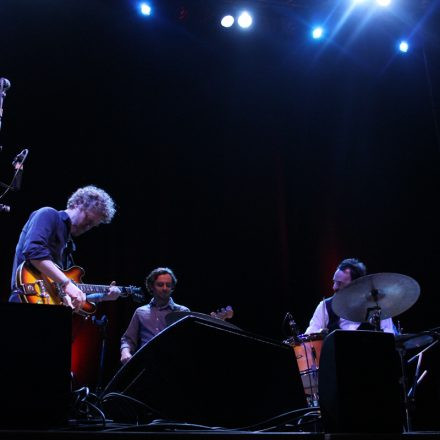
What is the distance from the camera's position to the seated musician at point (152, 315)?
455 centimetres

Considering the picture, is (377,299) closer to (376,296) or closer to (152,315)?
(376,296)

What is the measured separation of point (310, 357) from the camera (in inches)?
156

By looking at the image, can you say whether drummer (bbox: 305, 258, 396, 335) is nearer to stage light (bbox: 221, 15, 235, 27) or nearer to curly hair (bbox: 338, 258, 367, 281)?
curly hair (bbox: 338, 258, 367, 281)

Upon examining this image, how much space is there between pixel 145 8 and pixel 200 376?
5.27 metres

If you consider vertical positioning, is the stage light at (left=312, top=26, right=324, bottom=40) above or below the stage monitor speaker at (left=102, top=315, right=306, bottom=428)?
above

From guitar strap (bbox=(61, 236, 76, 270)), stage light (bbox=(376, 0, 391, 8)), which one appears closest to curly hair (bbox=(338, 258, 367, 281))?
guitar strap (bbox=(61, 236, 76, 270))

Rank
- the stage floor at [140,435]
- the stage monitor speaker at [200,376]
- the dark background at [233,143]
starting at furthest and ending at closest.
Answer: the dark background at [233,143]
the stage monitor speaker at [200,376]
the stage floor at [140,435]

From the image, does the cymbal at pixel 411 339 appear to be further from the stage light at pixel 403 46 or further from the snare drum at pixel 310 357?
the stage light at pixel 403 46

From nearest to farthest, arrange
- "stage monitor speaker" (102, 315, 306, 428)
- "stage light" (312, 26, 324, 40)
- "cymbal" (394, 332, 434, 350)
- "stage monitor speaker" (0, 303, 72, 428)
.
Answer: "stage monitor speaker" (0, 303, 72, 428), "stage monitor speaker" (102, 315, 306, 428), "cymbal" (394, 332, 434, 350), "stage light" (312, 26, 324, 40)

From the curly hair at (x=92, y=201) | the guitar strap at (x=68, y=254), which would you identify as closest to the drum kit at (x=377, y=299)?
the curly hair at (x=92, y=201)

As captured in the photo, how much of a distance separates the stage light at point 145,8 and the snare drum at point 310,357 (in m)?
3.86

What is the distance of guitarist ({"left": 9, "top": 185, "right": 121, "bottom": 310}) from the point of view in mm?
Answer: 3139

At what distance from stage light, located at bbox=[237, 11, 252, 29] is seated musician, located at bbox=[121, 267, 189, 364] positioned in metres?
3.04

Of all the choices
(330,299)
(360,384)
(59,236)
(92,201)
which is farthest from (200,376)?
(330,299)
